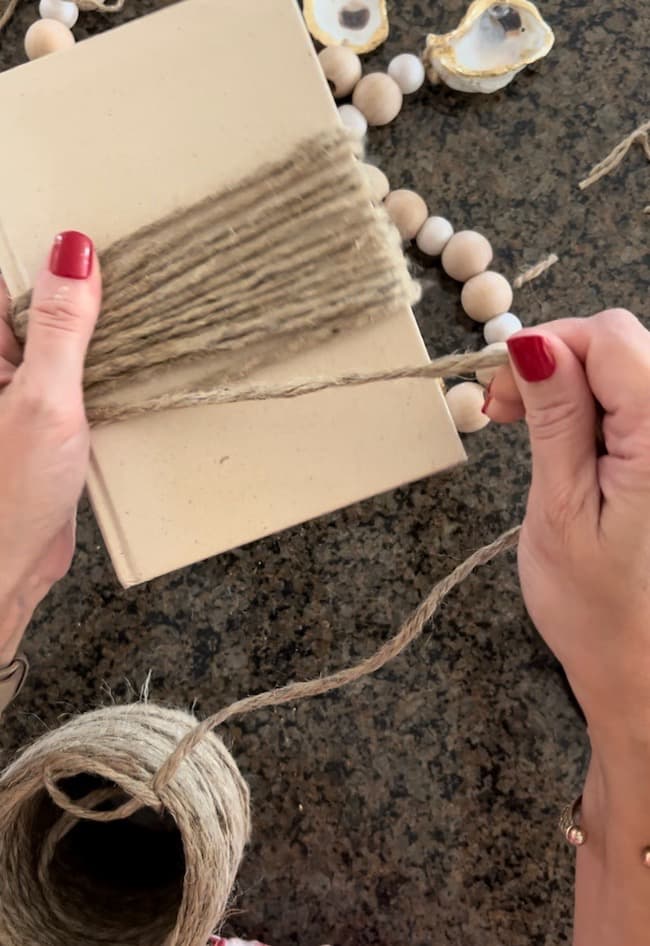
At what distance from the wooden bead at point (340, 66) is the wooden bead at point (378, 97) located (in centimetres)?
2

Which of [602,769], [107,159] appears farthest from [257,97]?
[602,769]

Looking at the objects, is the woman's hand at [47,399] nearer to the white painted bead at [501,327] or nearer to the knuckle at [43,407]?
the knuckle at [43,407]

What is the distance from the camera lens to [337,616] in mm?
856

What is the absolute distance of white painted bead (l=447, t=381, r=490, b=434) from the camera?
816 mm

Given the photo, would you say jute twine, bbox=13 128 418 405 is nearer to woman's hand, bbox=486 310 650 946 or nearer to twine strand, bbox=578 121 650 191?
woman's hand, bbox=486 310 650 946

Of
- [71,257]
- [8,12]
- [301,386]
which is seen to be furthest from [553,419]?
[8,12]

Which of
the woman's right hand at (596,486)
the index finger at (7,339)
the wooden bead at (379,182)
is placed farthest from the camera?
A: the wooden bead at (379,182)

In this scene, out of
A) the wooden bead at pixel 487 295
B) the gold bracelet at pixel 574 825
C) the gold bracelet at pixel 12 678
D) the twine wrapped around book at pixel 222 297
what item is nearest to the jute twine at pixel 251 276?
the twine wrapped around book at pixel 222 297

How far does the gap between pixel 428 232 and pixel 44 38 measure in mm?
448

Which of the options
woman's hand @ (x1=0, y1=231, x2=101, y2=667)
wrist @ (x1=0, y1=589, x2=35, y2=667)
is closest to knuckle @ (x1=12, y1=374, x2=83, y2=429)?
woman's hand @ (x1=0, y1=231, x2=101, y2=667)

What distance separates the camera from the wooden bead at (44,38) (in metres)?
0.82

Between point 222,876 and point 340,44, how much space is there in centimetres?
83

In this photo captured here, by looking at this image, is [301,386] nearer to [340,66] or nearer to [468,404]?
[468,404]

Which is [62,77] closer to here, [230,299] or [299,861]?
[230,299]
